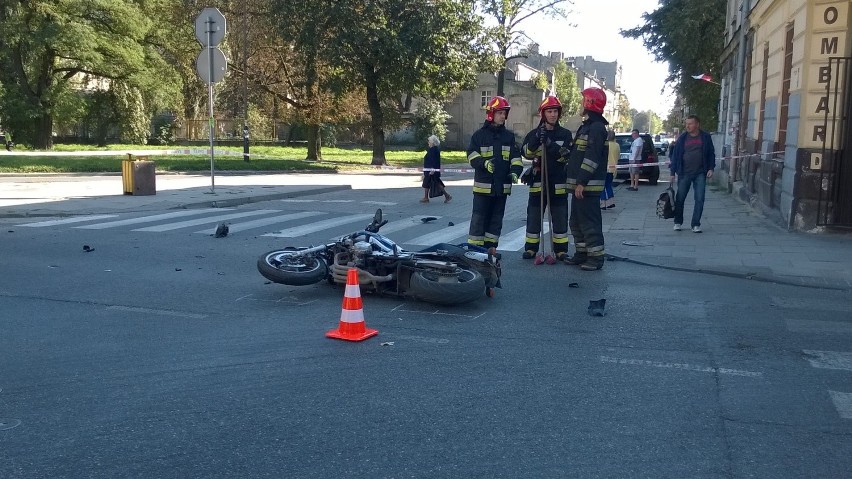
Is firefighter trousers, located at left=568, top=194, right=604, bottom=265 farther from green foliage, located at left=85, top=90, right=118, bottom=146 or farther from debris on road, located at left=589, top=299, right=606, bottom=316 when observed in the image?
green foliage, located at left=85, top=90, right=118, bottom=146

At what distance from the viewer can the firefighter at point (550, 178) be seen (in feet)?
31.5

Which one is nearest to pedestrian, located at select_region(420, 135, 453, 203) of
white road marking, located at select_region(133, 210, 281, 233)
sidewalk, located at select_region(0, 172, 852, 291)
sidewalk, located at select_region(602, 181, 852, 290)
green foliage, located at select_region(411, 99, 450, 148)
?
sidewalk, located at select_region(0, 172, 852, 291)

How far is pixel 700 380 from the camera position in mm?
5164

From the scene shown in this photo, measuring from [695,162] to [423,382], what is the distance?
8925mm

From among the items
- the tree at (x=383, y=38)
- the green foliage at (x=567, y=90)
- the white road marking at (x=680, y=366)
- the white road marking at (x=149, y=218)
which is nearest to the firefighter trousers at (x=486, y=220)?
the white road marking at (x=680, y=366)

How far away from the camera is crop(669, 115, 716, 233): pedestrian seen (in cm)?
1239

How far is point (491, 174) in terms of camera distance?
939 centimetres

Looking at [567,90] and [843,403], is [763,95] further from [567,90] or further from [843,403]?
[567,90]

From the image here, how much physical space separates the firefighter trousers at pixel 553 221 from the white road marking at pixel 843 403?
5.03 m

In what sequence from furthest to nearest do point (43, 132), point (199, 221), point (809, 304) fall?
point (43, 132), point (199, 221), point (809, 304)

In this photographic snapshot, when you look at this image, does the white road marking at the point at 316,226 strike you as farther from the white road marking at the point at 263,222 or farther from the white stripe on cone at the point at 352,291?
the white stripe on cone at the point at 352,291

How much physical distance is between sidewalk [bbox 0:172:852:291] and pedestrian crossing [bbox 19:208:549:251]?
126 cm

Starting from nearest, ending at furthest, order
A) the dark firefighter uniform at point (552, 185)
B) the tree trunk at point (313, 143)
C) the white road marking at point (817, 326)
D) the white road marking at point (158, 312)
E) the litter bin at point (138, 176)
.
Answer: the white road marking at point (817, 326)
the white road marking at point (158, 312)
the dark firefighter uniform at point (552, 185)
the litter bin at point (138, 176)
the tree trunk at point (313, 143)

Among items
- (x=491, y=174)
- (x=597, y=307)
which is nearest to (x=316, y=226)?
(x=491, y=174)
